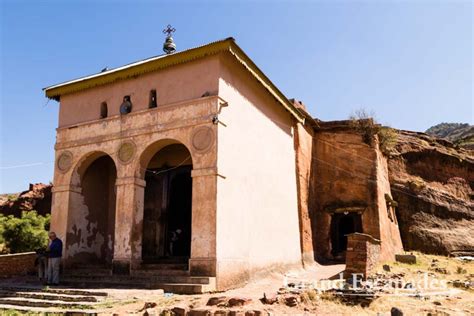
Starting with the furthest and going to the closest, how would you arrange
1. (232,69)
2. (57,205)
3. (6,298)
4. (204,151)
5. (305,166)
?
(305,166), (57,205), (232,69), (204,151), (6,298)

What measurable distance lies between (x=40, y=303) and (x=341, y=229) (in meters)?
15.2

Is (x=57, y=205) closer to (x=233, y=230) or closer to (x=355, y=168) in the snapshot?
(x=233, y=230)

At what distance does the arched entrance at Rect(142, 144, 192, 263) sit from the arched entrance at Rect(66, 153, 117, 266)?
4.51ft

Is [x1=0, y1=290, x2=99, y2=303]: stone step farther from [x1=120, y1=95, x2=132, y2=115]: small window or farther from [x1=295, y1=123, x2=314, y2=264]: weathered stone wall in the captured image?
[x1=295, y1=123, x2=314, y2=264]: weathered stone wall

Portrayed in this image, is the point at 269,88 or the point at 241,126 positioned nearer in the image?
the point at 241,126

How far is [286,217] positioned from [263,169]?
2683mm

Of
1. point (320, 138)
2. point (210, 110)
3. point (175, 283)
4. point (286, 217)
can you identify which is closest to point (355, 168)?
point (320, 138)

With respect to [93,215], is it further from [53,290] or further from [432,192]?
[432,192]

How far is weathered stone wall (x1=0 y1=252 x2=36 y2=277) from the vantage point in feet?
47.2

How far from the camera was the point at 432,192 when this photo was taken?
2258 cm

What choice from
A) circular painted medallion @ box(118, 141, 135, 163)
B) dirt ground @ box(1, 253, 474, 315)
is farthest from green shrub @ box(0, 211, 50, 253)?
dirt ground @ box(1, 253, 474, 315)

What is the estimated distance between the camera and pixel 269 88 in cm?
1531

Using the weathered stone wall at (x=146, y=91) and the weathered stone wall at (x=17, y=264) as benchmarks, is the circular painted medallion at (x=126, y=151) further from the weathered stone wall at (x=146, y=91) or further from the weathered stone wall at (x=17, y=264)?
the weathered stone wall at (x=17, y=264)

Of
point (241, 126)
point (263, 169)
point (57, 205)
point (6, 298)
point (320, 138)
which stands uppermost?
point (320, 138)
